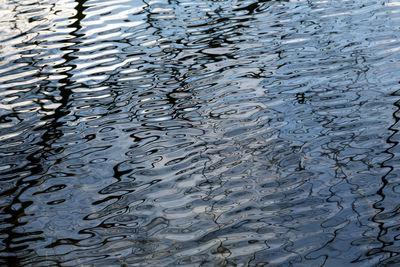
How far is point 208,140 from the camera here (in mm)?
5977

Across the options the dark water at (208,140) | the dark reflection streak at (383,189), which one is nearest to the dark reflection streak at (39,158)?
the dark water at (208,140)

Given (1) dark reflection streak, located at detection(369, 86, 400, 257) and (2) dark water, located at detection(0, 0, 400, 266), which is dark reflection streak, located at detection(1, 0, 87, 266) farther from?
(1) dark reflection streak, located at detection(369, 86, 400, 257)

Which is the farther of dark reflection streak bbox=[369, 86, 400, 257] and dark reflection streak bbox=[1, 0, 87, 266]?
dark reflection streak bbox=[1, 0, 87, 266]

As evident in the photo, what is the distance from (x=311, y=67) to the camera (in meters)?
7.51

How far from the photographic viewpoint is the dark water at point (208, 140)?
4.36m

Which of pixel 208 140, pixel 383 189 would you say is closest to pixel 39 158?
pixel 208 140

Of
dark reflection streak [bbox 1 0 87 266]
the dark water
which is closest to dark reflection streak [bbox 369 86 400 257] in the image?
the dark water

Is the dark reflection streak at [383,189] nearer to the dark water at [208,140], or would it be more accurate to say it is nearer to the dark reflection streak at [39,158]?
the dark water at [208,140]

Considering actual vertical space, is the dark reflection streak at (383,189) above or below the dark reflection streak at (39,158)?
below

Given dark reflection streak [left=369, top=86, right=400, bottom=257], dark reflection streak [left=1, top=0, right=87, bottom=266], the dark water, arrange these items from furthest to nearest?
1. dark reflection streak [left=1, top=0, right=87, bottom=266]
2. the dark water
3. dark reflection streak [left=369, top=86, right=400, bottom=257]

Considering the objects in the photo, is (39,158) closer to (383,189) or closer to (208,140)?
(208,140)

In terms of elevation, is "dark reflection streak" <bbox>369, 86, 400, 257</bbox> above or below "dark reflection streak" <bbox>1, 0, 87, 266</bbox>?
below

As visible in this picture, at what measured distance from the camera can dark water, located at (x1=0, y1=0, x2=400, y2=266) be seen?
4355mm

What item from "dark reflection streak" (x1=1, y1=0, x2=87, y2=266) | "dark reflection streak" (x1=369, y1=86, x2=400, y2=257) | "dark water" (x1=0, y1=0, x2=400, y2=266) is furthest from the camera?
"dark reflection streak" (x1=1, y1=0, x2=87, y2=266)
